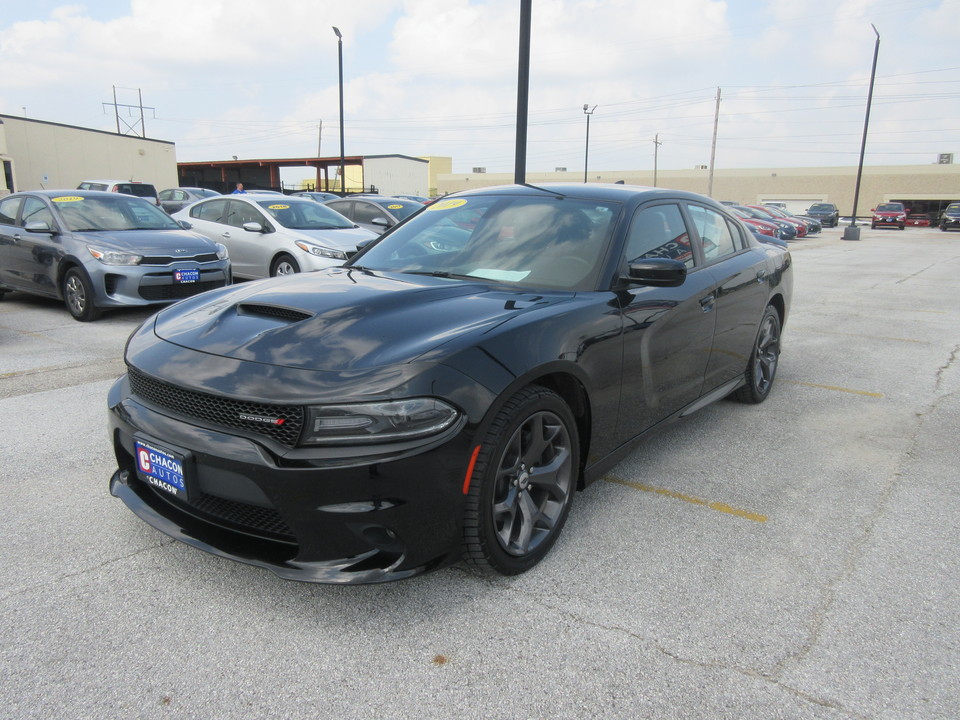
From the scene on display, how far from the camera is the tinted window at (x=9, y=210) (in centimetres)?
881

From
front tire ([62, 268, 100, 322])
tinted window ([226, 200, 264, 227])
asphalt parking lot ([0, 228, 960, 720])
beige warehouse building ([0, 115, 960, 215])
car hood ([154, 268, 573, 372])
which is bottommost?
A: asphalt parking lot ([0, 228, 960, 720])

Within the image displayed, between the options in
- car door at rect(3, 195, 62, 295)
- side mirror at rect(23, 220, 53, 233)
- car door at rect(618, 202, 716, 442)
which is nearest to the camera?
car door at rect(618, 202, 716, 442)

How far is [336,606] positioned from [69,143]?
38.9 metres

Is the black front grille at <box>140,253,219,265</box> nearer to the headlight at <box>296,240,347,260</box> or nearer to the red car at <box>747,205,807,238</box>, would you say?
the headlight at <box>296,240,347,260</box>

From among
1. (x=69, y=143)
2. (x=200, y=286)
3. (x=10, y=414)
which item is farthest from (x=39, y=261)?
(x=69, y=143)

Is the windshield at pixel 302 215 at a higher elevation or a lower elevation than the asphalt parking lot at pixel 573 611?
higher

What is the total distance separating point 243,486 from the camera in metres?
2.28

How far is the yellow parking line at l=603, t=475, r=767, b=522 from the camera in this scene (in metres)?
3.36

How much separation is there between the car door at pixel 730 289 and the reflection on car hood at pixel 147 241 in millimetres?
6015

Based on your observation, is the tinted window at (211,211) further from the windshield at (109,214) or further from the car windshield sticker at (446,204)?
the car windshield sticker at (446,204)

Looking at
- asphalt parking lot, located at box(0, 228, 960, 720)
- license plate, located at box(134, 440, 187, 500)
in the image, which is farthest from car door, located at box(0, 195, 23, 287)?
license plate, located at box(134, 440, 187, 500)

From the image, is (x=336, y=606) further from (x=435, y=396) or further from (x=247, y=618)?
(x=435, y=396)

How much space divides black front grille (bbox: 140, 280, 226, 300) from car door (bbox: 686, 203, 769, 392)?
18.5 feet

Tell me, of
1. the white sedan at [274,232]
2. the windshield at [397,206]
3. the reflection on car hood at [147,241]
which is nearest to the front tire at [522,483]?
the reflection on car hood at [147,241]
